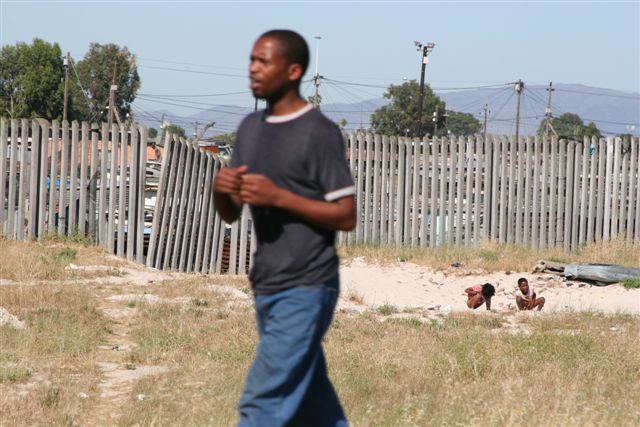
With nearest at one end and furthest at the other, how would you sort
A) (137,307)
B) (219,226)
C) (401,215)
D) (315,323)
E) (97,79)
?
(315,323), (137,307), (219,226), (401,215), (97,79)

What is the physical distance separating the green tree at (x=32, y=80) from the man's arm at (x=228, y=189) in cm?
5596

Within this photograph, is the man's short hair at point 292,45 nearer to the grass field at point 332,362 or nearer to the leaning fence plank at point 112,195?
the grass field at point 332,362

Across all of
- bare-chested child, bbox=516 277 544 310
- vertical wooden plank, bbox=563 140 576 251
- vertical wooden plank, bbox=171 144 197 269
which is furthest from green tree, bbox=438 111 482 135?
bare-chested child, bbox=516 277 544 310

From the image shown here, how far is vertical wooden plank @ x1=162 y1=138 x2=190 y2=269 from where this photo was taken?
508 inches

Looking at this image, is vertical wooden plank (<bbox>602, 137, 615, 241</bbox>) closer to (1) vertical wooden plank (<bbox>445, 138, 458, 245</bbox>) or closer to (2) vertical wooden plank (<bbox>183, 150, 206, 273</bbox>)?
(1) vertical wooden plank (<bbox>445, 138, 458, 245</bbox>)

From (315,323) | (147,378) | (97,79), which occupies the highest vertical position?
(97,79)

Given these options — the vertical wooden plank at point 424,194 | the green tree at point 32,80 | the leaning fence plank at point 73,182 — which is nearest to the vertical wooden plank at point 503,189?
the vertical wooden plank at point 424,194

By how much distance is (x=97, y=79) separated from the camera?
79.4m

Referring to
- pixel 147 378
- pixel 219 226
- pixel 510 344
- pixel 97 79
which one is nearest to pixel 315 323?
pixel 147 378

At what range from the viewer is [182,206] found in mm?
13094

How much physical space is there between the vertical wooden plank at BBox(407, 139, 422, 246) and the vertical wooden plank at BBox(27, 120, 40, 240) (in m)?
5.72

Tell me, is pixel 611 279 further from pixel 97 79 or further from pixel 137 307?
pixel 97 79

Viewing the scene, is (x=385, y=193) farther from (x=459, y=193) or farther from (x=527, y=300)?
(x=527, y=300)

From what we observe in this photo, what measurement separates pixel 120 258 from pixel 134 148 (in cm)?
138
